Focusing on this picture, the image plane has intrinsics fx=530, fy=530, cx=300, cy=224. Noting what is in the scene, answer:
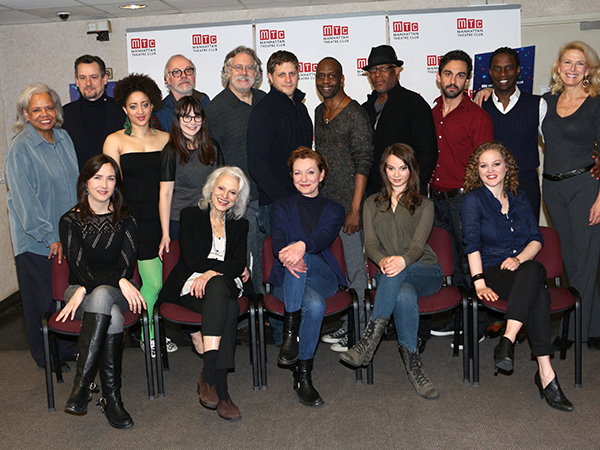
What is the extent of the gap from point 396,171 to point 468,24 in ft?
8.76

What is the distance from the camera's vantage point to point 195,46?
5.33 meters

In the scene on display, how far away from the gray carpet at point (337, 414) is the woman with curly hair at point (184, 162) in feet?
3.29

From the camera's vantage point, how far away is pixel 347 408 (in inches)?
113

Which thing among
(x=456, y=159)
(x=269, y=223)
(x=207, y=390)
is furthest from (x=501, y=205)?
(x=207, y=390)

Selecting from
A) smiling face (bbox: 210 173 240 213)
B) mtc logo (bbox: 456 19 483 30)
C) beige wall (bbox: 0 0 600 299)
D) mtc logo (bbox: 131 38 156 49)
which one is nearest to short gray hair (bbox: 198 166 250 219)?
smiling face (bbox: 210 173 240 213)

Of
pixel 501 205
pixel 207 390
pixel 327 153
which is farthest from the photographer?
pixel 327 153

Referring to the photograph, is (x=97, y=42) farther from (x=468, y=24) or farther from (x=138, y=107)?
(x=468, y=24)

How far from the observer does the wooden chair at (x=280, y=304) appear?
3.08 meters

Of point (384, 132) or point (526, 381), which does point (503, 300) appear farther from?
point (384, 132)

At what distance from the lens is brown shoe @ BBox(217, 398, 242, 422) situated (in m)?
2.76

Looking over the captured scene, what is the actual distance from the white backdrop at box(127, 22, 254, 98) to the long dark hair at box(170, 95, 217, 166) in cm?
219

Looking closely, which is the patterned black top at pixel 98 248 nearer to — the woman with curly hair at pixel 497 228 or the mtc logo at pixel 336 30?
the woman with curly hair at pixel 497 228

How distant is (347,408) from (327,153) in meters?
1.59

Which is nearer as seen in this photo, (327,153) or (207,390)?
(207,390)
